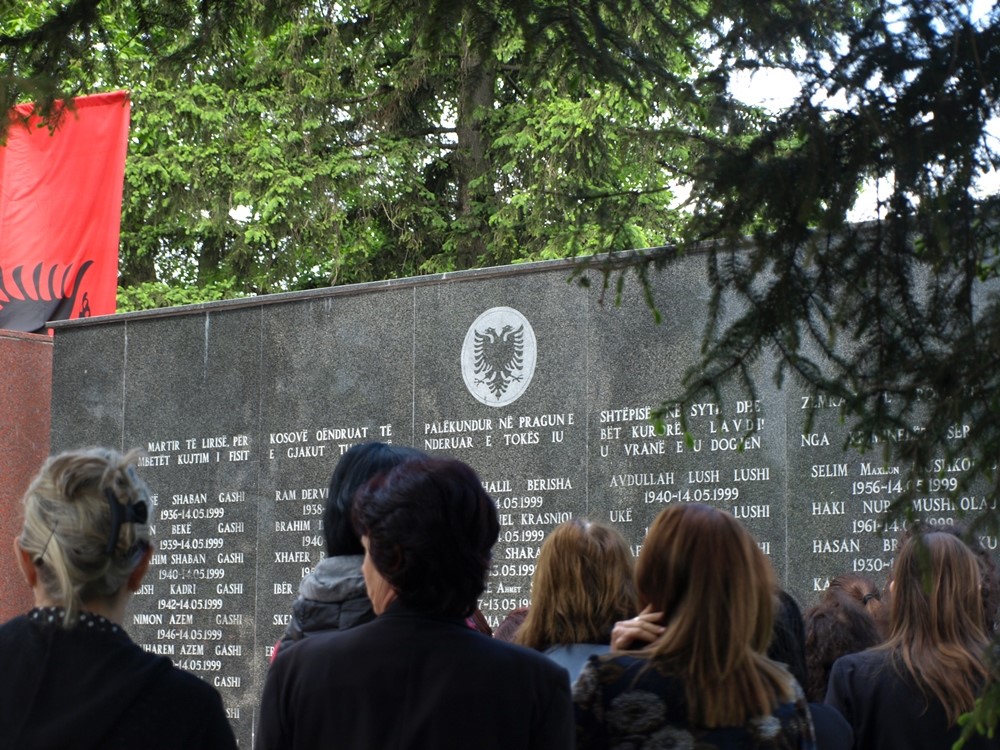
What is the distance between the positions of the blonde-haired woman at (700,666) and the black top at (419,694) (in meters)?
0.11

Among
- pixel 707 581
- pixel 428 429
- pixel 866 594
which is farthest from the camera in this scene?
pixel 428 429

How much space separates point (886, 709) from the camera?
342cm

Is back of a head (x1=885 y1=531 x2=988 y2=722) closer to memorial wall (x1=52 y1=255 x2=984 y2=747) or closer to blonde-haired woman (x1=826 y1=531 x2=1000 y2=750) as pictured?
blonde-haired woman (x1=826 y1=531 x2=1000 y2=750)

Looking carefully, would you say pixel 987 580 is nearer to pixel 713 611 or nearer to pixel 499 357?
pixel 713 611

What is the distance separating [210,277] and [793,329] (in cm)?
1695

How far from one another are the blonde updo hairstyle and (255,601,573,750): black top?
16.2 inches

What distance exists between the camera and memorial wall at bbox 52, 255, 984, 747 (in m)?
7.58

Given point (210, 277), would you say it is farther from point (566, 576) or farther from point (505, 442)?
point (566, 576)

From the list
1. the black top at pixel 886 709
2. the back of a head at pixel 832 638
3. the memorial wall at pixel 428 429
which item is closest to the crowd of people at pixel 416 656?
the black top at pixel 886 709

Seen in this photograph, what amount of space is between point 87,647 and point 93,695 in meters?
0.09

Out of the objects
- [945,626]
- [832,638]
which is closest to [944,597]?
[945,626]

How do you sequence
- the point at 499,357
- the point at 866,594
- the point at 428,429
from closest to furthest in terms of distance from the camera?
the point at 866,594 → the point at 499,357 → the point at 428,429

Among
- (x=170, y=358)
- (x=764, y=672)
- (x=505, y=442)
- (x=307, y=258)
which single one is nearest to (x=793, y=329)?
(x=764, y=672)

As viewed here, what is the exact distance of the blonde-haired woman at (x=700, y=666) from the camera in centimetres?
255
